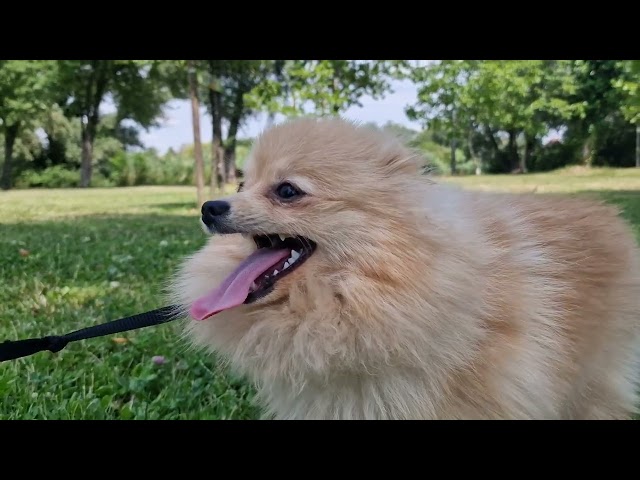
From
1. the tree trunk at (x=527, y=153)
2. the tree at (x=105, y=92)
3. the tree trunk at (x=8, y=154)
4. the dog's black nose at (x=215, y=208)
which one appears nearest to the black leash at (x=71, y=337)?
the dog's black nose at (x=215, y=208)

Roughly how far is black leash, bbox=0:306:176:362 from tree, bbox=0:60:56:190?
4.49 feet

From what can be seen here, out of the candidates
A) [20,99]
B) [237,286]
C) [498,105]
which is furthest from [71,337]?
[498,105]

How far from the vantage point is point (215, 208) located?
1723mm

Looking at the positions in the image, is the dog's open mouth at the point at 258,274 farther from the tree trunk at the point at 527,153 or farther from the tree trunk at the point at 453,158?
the tree trunk at the point at 527,153

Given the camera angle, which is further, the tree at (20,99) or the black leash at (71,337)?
the tree at (20,99)

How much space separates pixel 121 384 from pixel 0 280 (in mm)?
1299

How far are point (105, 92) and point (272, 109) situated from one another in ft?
4.88

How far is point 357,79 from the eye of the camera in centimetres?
309

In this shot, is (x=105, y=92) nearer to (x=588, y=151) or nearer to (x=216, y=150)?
(x=216, y=150)

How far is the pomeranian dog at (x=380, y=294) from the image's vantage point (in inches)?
64.9

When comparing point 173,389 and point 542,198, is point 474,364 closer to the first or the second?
point 542,198

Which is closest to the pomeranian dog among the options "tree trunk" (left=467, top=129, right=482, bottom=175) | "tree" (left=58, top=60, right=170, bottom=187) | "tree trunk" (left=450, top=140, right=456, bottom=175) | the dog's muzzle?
the dog's muzzle
